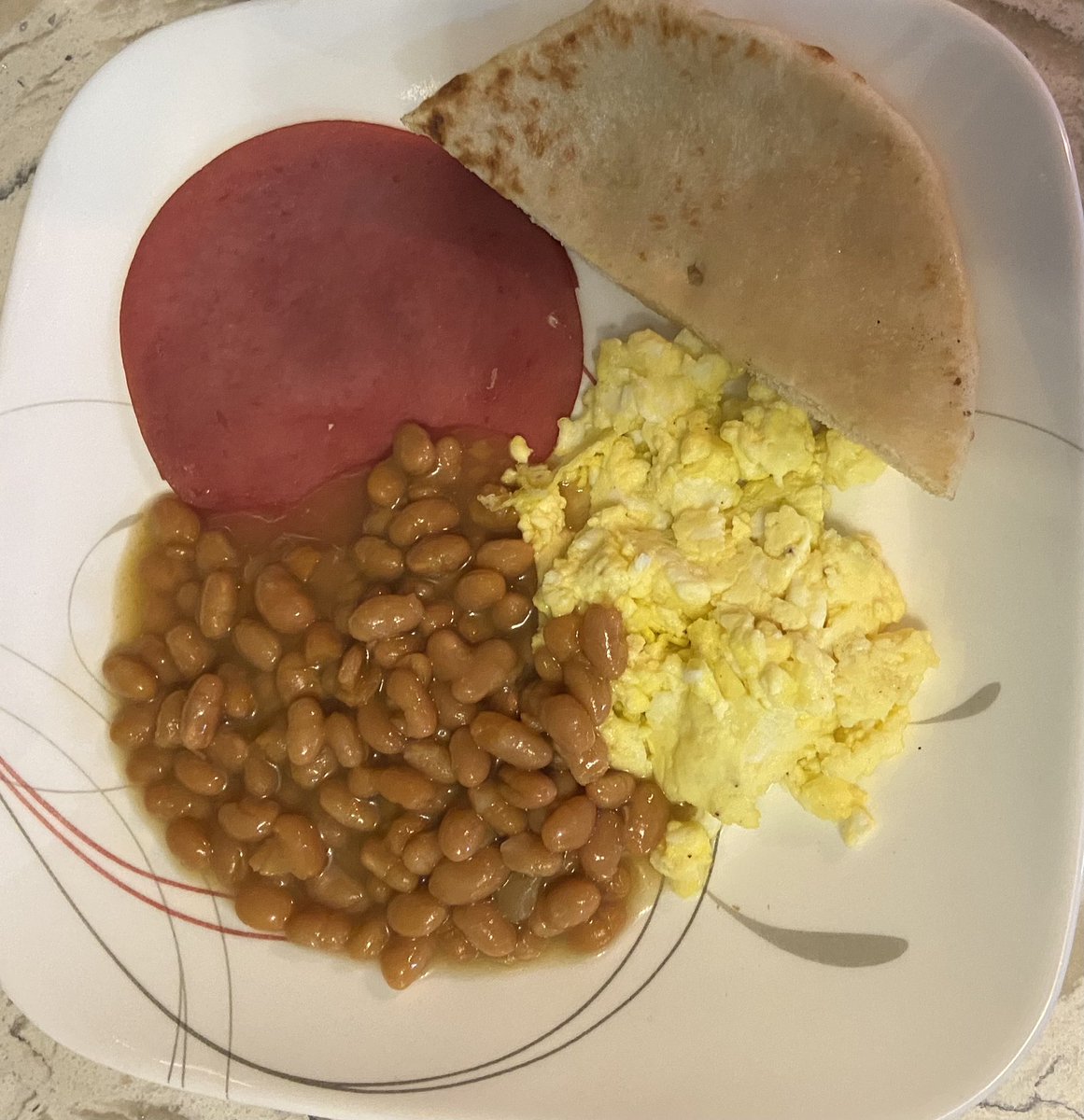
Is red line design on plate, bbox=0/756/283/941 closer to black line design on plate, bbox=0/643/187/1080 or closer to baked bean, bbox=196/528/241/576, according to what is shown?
black line design on plate, bbox=0/643/187/1080

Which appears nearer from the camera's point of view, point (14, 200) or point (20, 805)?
point (20, 805)

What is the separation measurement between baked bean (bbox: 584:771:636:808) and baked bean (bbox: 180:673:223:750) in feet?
2.65

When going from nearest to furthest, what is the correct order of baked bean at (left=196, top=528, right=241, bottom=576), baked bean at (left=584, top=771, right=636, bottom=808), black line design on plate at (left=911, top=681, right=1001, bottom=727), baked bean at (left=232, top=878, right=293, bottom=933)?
black line design on plate at (left=911, top=681, right=1001, bottom=727) → baked bean at (left=584, top=771, right=636, bottom=808) → baked bean at (left=232, top=878, right=293, bottom=933) → baked bean at (left=196, top=528, right=241, bottom=576)

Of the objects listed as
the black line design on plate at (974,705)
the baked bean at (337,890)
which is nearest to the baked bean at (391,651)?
the baked bean at (337,890)

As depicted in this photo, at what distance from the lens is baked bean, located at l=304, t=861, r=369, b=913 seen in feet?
6.14

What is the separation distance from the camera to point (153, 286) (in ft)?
6.43

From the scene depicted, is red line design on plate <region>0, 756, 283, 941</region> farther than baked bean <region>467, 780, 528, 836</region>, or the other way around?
red line design on plate <region>0, 756, 283, 941</region>

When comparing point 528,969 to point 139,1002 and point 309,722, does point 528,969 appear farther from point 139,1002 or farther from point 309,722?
point 139,1002

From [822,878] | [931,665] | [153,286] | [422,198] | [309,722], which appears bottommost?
[822,878]

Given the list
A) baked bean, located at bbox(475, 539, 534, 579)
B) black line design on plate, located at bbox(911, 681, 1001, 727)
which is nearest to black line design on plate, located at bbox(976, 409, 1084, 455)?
black line design on plate, located at bbox(911, 681, 1001, 727)

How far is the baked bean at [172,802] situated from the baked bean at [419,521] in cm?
72

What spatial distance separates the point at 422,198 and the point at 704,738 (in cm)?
131

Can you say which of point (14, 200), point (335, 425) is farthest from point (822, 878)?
point (14, 200)

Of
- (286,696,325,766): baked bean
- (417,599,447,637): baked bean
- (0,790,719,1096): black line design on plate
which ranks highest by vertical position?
(417,599,447,637): baked bean
